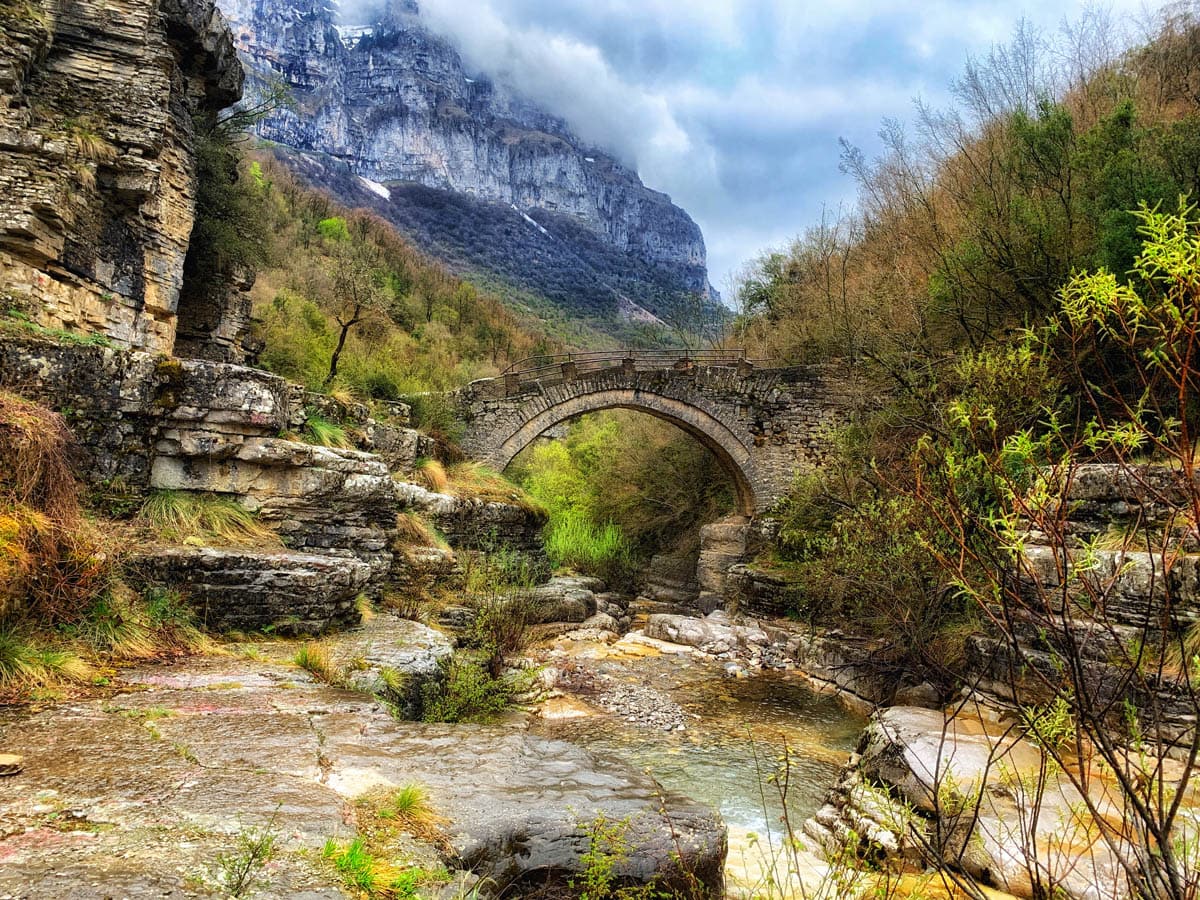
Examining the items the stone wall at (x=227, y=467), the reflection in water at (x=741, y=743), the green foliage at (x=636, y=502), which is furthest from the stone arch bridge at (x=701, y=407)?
the stone wall at (x=227, y=467)

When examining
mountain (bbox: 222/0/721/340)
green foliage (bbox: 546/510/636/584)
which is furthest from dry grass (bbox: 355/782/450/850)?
mountain (bbox: 222/0/721/340)

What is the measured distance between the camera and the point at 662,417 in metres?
18.5

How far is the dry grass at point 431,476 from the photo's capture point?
1136cm

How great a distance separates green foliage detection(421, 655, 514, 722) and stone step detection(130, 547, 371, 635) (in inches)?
37.6

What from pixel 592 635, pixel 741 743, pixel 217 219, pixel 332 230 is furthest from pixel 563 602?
pixel 332 230

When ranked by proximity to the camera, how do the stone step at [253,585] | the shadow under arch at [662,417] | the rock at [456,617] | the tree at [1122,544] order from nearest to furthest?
the tree at [1122,544]
the stone step at [253,585]
the rock at [456,617]
the shadow under arch at [662,417]

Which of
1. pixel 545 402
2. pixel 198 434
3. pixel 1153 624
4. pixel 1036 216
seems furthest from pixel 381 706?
pixel 545 402

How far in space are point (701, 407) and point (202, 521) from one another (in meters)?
13.9

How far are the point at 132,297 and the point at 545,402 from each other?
32.6 ft

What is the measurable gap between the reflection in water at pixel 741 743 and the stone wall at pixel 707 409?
849 centimetres

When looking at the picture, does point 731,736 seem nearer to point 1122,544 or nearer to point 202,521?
point 202,521

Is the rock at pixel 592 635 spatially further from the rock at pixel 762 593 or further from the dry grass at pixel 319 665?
the dry grass at pixel 319 665

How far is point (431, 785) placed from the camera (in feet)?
9.25

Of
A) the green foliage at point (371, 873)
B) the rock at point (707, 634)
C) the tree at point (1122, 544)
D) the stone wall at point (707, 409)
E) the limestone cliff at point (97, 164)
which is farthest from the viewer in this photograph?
the stone wall at point (707, 409)
